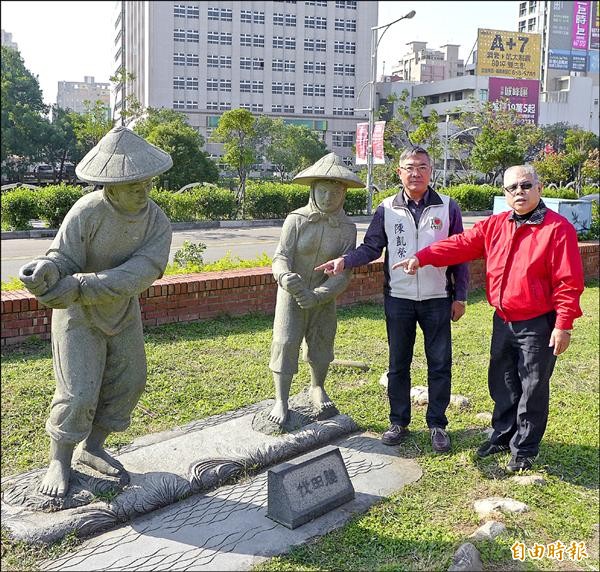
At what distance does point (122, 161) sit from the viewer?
9.11 ft

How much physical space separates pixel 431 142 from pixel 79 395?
1841cm

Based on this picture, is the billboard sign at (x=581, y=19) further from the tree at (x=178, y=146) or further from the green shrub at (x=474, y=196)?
the tree at (x=178, y=146)

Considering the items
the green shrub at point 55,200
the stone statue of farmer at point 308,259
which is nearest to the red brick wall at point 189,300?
the stone statue of farmer at point 308,259

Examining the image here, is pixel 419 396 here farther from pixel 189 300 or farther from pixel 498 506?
pixel 189 300

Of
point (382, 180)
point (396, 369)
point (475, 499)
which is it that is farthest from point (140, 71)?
point (475, 499)

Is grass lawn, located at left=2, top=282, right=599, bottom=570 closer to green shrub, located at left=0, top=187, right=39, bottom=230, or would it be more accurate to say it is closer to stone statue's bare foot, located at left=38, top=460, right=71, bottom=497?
stone statue's bare foot, located at left=38, top=460, right=71, bottom=497

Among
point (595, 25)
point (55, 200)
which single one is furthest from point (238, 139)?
point (595, 25)

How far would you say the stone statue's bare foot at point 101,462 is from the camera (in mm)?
3143

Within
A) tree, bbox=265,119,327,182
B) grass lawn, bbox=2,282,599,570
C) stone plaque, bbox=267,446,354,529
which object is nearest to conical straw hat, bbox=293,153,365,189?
stone plaque, bbox=267,446,354,529

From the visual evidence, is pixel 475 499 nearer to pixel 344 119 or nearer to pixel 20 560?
pixel 20 560

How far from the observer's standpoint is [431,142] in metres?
19.8

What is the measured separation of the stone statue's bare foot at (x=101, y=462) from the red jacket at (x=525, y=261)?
6.54ft

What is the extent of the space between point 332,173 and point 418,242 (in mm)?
672

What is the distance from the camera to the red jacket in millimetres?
3383
